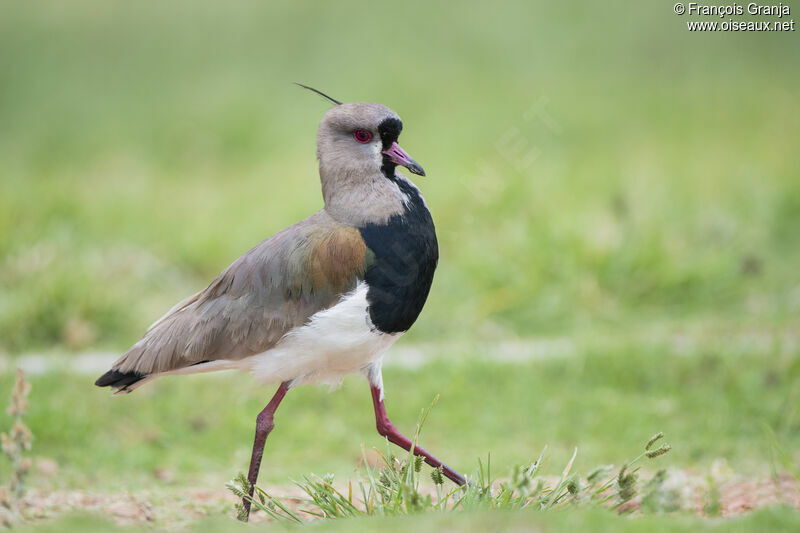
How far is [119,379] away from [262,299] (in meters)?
0.78

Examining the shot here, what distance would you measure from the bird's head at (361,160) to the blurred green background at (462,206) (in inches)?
91.4

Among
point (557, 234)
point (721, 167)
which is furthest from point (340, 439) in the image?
point (721, 167)

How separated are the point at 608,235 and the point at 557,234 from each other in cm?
45

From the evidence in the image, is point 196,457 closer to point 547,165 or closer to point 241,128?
point 547,165

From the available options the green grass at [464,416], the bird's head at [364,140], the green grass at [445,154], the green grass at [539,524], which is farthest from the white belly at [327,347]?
the green grass at [445,154]

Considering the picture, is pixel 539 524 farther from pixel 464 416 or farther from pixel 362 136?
pixel 464 416

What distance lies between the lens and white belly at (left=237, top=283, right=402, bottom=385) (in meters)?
3.86

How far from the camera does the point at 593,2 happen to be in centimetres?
1443

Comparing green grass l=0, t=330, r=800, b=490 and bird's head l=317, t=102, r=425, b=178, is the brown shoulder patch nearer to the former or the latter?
bird's head l=317, t=102, r=425, b=178

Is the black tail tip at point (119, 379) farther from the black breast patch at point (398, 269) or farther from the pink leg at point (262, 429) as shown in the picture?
the black breast patch at point (398, 269)

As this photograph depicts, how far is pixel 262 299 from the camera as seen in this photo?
4.11 meters

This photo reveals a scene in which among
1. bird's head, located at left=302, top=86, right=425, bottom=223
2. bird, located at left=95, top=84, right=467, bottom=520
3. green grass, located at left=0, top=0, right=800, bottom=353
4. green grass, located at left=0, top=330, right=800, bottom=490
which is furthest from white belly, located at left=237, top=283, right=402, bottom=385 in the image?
green grass, located at left=0, top=0, right=800, bottom=353

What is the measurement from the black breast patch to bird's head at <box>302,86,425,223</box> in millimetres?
110

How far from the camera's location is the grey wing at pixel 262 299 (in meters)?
3.95
